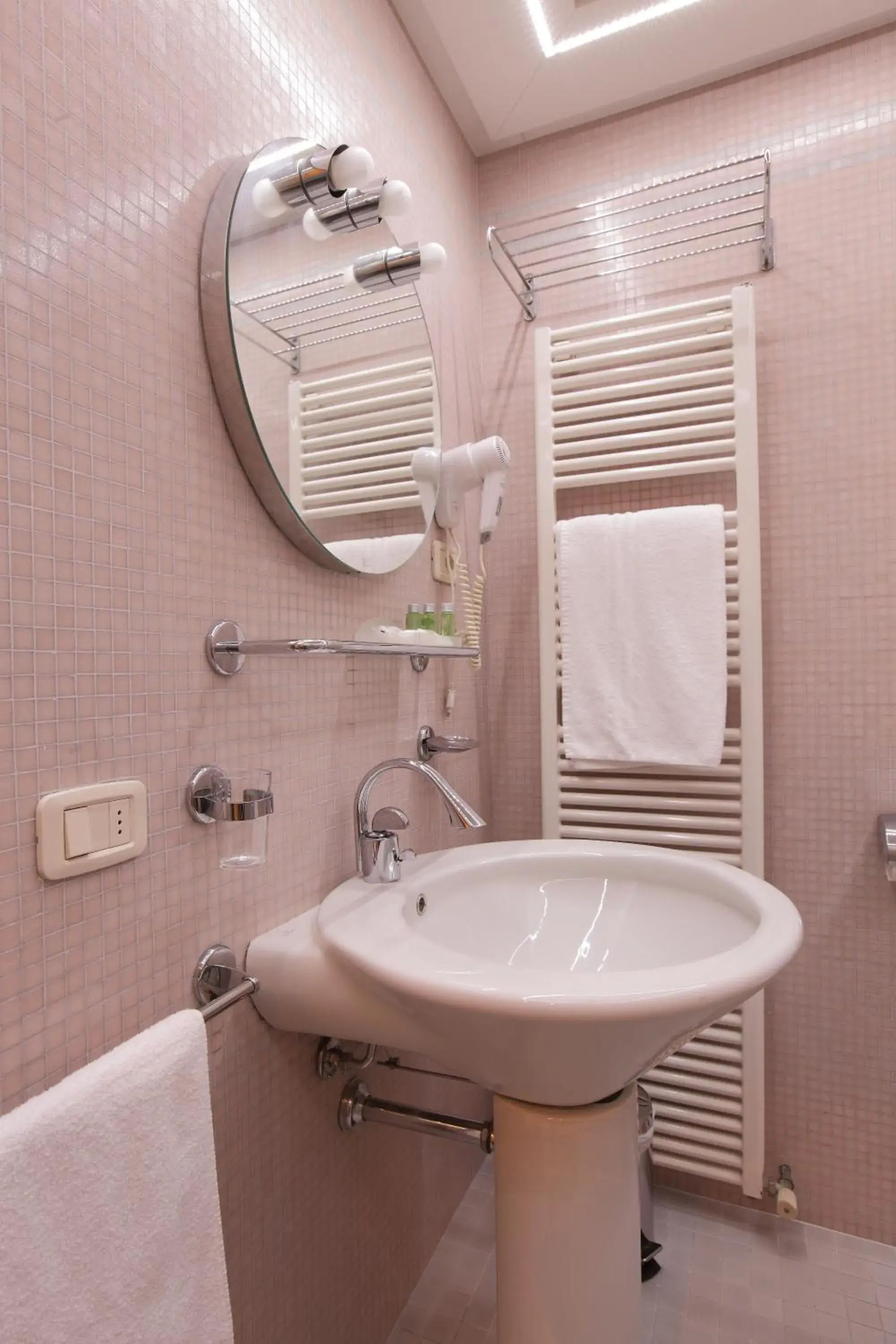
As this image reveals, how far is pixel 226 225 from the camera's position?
33.0 inches

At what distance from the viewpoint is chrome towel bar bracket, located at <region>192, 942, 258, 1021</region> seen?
79cm

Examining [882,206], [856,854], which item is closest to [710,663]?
[856,854]

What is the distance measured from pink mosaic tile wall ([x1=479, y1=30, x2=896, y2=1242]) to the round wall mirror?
803 mm

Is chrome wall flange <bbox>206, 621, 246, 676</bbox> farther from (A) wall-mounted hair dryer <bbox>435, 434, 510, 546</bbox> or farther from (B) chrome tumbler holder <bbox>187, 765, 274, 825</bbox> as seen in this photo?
(A) wall-mounted hair dryer <bbox>435, 434, 510, 546</bbox>

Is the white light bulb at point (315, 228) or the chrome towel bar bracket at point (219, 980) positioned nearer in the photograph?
the chrome towel bar bracket at point (219, 980)

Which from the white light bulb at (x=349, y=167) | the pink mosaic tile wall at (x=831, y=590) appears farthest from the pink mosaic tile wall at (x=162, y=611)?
the pink mosaic tile wall at (x=831, y=590)

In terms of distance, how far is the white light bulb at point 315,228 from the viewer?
3.27ft

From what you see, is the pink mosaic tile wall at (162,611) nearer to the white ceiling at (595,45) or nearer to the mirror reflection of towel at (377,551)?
the mirror reflection of towel at (377,551)

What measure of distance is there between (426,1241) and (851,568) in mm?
1588

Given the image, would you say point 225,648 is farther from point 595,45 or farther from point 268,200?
point 595,45

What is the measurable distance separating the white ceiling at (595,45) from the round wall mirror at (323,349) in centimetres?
59

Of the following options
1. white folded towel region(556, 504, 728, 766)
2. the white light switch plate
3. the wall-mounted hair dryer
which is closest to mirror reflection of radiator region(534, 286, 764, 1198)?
white folded towel region(556, 504, 728, 766)

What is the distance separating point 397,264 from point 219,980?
1.11m

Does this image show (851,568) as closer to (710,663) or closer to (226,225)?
(710,663)
